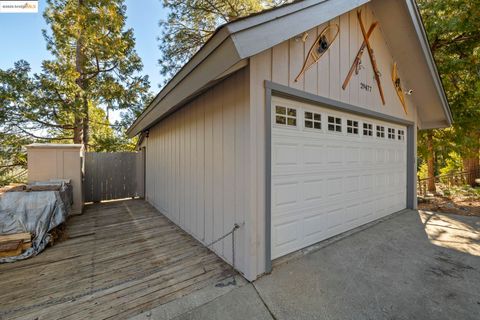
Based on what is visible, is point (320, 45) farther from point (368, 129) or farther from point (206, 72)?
point (368, 129)

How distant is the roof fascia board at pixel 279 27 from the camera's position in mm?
1946

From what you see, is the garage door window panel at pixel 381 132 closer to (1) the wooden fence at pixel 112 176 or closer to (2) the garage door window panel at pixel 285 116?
(2) the garage door window panel at pixel 285 116

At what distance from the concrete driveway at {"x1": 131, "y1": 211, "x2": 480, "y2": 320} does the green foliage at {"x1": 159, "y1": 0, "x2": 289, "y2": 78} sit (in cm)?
736

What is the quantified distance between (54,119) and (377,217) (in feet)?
37.2

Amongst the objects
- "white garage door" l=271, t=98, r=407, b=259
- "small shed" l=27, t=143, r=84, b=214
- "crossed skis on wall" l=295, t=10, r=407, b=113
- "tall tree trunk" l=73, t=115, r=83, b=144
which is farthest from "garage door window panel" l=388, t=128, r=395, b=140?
"tall tree trunk" l=73, t=115, r=83, b=144

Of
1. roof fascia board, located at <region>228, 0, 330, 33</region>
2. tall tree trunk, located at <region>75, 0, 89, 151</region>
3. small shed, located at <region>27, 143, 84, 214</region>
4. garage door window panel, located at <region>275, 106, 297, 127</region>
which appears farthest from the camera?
tall tree trunk, located at <region>75, 0, 89, 151</region>

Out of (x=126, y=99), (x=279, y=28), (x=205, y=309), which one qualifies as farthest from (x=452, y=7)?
(x=126, y=99)

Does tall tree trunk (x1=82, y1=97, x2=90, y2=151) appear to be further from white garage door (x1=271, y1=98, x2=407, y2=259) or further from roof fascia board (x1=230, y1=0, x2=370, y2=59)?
roof fascia board (x1=230, y1=0, x2=370, y2=59)

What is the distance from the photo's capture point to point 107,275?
262 centimetres

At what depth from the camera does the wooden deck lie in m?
2.07

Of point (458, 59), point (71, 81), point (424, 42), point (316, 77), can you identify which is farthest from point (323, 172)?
point (71, 81)

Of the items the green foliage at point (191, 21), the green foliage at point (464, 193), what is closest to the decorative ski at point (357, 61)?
the green foliage at point (191, 21)

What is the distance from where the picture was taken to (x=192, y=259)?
3.03m

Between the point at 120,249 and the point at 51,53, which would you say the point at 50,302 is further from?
the point at 51,53
